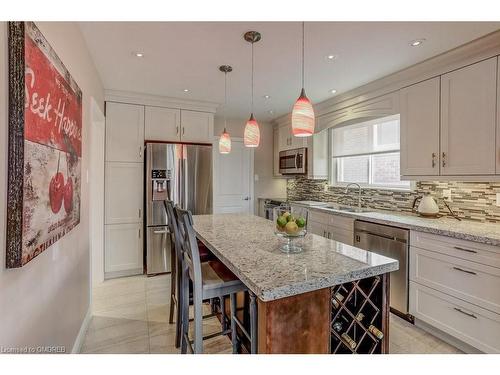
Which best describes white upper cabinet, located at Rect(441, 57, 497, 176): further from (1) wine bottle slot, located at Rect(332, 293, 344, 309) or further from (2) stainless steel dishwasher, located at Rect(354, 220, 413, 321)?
(1) wine bottle slot, located at Rect(332, 293, 344, 309)

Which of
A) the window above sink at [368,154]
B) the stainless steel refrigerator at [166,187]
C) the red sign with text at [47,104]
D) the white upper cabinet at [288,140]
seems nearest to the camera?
the red sign with text at [47,104]

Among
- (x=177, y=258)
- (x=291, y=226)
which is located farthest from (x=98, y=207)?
(x=291, y=226)

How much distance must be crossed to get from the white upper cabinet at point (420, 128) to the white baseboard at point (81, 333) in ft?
10.9

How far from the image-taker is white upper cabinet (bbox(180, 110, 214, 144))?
3988mm

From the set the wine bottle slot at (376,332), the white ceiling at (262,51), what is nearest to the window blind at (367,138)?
the white ceiling at (262,51)

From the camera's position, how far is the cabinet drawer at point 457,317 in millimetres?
1896

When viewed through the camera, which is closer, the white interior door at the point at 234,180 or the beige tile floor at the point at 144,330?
the beige tile floor at the point at 144,330

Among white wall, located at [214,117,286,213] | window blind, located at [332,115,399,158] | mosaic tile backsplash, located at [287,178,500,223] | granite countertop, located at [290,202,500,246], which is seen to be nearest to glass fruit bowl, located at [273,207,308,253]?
granite countertop, located at [290,202,500,246]

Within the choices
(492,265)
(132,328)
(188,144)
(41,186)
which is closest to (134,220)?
(188,144)

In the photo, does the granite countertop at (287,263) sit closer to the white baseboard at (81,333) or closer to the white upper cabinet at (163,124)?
the white baseboard at (81,333)

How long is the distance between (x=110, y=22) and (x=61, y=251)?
1.64 meters

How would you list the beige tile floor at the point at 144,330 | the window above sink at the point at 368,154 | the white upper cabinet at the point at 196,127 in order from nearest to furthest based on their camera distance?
1. the beige tile floor at the point at 144,330
2. the window above sink at the point at 368,154
3. the white upper cabinet at the point at 196,127

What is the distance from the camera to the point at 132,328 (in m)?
2.38
